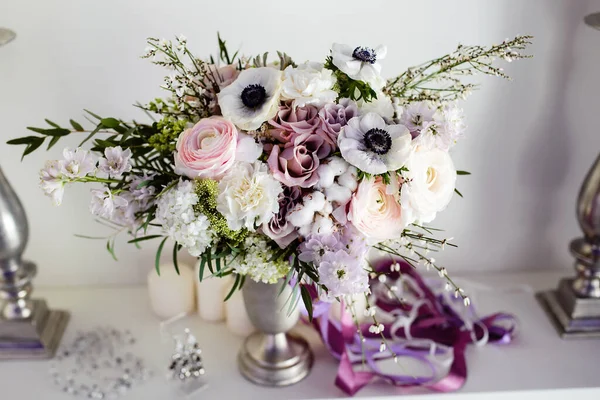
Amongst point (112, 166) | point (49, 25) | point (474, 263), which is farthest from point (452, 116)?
point (49, 25)

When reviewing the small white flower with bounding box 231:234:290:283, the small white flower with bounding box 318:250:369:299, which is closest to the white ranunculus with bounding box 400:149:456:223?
the small white flower with bounding box 318:250:369:299

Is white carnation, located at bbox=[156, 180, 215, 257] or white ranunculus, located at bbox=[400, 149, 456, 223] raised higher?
white ranunculus, located at bbox=[400, 149, 456, 223]

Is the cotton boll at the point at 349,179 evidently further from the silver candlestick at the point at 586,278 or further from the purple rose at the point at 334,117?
the silver candlestick at the point at 586,278

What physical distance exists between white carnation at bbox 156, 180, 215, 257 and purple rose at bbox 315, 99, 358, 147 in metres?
0.19

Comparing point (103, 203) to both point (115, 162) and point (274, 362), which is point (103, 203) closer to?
point (115, 162)

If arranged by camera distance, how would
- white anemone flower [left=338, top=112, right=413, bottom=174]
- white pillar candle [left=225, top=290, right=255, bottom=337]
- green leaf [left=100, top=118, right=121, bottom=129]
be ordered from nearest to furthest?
white anemone flower [left=338, top=112, right=413, bottom=174]
green leaf [left=100, top=118, right=121, bottom=129]
white pillar candle [left=225, top=290, right=255, bottom=337]

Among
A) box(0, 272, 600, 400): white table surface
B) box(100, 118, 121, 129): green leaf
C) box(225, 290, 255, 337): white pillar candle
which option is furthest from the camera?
box(225, 290, 255, 337): white pillar candle

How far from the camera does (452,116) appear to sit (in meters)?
0.79

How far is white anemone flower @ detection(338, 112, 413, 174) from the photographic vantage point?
74 centimetres

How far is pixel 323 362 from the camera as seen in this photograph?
109 cm

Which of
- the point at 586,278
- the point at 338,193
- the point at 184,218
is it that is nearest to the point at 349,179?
the point at 338,193

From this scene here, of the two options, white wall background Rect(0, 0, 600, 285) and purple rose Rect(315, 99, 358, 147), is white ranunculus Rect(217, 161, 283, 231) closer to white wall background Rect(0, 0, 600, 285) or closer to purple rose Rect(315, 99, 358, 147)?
purple rose Rect(315, 99, 358, 147)

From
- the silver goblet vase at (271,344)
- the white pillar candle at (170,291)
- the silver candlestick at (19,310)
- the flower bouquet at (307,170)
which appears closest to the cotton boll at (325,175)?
the flower bouquet at (307,170)

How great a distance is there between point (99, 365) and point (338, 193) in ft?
2.06
